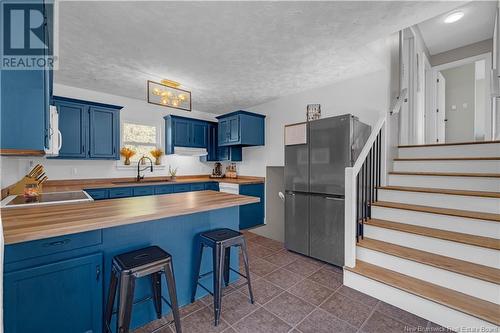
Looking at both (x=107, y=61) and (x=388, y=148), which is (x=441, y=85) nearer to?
(x=388, y=148)

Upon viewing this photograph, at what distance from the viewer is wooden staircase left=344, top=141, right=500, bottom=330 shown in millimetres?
1648

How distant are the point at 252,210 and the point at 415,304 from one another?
9.71ft

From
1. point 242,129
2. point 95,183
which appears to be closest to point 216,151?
point 242,129

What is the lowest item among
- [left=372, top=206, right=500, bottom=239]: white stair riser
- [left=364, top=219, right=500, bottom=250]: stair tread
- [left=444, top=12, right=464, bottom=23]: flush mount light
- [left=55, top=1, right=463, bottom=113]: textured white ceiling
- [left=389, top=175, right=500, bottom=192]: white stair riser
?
[left=364, top=219, right=500, bottom=250]: stair tread

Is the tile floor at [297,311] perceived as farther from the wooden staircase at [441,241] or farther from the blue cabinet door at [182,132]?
the blue cabinet door at [182,132]

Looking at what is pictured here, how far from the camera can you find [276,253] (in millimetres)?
3107

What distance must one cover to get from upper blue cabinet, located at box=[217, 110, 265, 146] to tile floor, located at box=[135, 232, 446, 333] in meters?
2.81

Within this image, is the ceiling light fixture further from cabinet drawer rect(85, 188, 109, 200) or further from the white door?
the white door

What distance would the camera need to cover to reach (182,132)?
4715mm

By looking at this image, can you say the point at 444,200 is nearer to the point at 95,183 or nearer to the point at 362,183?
the point at 362,183

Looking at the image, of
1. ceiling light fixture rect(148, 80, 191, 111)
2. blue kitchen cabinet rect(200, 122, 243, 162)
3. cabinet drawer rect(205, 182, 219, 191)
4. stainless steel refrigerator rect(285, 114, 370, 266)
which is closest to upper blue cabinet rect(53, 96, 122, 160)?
ceiling light fixture rect(148, 80, 191, 111)

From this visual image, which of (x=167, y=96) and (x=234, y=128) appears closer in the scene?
(x=167, y=96)

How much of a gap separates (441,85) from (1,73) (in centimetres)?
638

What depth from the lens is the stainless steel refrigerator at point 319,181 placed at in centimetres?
262
